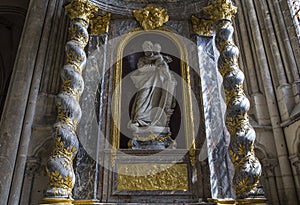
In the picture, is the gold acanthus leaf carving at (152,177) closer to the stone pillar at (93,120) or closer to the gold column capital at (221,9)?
the stone pillar at (93,120)

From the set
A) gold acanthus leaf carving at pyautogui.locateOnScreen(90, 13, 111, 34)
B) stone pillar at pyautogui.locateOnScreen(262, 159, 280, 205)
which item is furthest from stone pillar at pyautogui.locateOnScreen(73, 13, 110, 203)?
stone pillar at pyautogui.locateOnScreen(262, 159, 280, 205)

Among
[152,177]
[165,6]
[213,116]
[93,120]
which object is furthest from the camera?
[165,6]

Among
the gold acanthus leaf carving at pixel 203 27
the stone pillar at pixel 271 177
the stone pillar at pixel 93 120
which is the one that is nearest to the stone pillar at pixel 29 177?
the stone pillar at pixel 93 120

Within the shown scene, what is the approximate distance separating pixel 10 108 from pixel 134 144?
276 centimetres

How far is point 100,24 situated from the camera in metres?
6.79

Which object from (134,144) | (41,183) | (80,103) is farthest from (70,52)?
(41,183)

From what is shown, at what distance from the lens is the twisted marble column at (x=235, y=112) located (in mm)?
4723

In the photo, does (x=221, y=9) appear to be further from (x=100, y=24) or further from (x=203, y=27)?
(x=100, y=24)

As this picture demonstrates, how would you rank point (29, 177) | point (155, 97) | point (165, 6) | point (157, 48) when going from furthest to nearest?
point (165, 6), point (157, 48), point (155, 97), point (29, 177)

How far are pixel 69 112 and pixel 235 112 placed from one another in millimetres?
2921

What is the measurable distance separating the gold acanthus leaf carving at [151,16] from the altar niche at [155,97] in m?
0.17

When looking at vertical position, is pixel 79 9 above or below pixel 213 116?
above

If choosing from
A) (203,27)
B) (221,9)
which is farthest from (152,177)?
(221,9)

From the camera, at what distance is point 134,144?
5637mm
